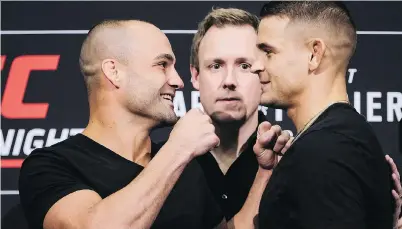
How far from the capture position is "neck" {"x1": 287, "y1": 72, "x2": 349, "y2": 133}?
1.66 m

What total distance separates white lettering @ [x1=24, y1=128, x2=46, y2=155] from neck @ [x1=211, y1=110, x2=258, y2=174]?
727mm

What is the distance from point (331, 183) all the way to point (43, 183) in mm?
826

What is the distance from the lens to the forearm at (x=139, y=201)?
1733mm

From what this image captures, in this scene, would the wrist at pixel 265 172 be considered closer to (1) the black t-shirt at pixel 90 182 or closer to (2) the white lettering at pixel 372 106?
(1) the black t-shirt at pixel 90 182

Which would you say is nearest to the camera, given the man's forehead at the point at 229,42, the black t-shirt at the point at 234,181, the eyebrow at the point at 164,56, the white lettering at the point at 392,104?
the eyebrow at the point at 164,56

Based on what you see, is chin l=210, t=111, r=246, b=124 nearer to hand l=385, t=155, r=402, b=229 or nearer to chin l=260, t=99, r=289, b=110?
chin l=260, t=99, r=289, b=110

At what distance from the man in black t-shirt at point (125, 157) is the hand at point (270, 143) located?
0.17m

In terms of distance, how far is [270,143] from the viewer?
78.2 inches

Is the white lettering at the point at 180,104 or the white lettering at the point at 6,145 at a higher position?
the white lettering at the point at 180,104

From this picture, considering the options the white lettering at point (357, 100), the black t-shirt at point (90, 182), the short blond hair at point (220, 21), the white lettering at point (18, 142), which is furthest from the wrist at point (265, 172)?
the white lettering at point (18, 142)

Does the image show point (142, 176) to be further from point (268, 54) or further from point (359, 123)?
point (359, 123)

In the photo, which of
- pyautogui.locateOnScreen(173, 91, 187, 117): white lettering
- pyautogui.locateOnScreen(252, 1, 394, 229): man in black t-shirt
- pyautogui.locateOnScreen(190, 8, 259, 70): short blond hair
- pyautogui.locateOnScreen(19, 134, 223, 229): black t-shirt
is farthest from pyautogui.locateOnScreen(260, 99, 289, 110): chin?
pyautogui.locateOnScreen(173, 91, 187, 117): white lettering

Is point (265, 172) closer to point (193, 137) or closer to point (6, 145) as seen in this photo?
point (193, 137)

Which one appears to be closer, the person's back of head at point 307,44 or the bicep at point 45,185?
the person's back of head at point 307,44
